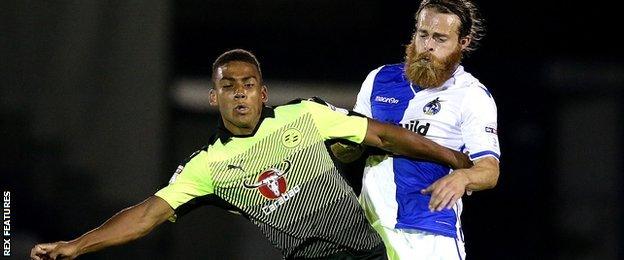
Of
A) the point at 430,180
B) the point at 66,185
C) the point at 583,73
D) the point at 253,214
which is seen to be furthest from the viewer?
the point at 583,73

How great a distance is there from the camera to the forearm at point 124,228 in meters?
2.64

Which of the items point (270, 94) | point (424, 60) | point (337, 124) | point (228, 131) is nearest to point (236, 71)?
point (228, 131)

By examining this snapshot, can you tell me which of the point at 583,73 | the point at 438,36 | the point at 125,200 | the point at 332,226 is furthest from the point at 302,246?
the point at 583,73

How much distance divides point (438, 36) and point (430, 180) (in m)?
0.44

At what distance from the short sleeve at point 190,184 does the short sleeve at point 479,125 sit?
76 centimetres

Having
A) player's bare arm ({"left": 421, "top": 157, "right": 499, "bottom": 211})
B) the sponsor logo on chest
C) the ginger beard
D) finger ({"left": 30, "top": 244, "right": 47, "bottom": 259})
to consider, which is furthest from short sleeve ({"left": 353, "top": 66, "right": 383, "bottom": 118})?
finger ({"left": 30, "top": 244, "right": 47, "bottom": 259})

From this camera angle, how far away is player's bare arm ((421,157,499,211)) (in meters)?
2.71

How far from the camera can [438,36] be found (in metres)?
3.02

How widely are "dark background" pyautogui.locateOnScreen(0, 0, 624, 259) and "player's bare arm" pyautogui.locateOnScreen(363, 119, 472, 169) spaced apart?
153 centimetres

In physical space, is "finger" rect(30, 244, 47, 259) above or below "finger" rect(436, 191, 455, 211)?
below

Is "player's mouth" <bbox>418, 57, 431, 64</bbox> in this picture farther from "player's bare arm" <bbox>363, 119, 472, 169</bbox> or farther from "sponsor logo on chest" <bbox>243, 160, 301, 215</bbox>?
"sponsor logo on chest" <bbox>243, 160, 301, 215</bbox>

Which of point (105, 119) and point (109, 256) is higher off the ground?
point (105, 119)

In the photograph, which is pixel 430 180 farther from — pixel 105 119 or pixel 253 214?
pixel 105 119

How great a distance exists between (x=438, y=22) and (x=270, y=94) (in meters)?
1.38
